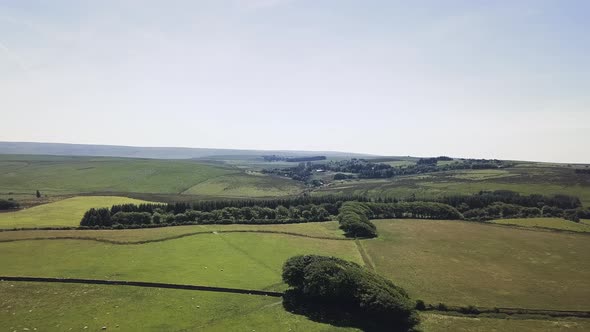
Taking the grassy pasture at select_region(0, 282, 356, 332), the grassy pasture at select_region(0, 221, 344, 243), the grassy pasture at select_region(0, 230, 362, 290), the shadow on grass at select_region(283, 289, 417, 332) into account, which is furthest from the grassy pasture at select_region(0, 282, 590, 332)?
the grassy pasture at select_region(0, 221, 344, 243)

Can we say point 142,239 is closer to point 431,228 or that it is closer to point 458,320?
point 458,320

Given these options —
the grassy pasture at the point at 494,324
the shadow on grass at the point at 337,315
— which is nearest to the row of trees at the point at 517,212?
the grassy pasture at the point at 494,324

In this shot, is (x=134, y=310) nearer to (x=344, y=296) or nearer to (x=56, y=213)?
(x=344, y=296)

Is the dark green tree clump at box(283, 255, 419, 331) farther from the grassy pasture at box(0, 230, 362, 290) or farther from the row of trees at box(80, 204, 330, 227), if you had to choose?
the row of trees at box(80, 204, 330, 227)

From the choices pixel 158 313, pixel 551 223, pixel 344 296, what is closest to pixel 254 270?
pixel 344 296

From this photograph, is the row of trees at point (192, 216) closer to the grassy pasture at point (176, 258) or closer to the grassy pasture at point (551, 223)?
the grassy pasture at point (176, 258)

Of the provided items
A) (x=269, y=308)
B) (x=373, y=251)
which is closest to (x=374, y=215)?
(x=373, y=251)
